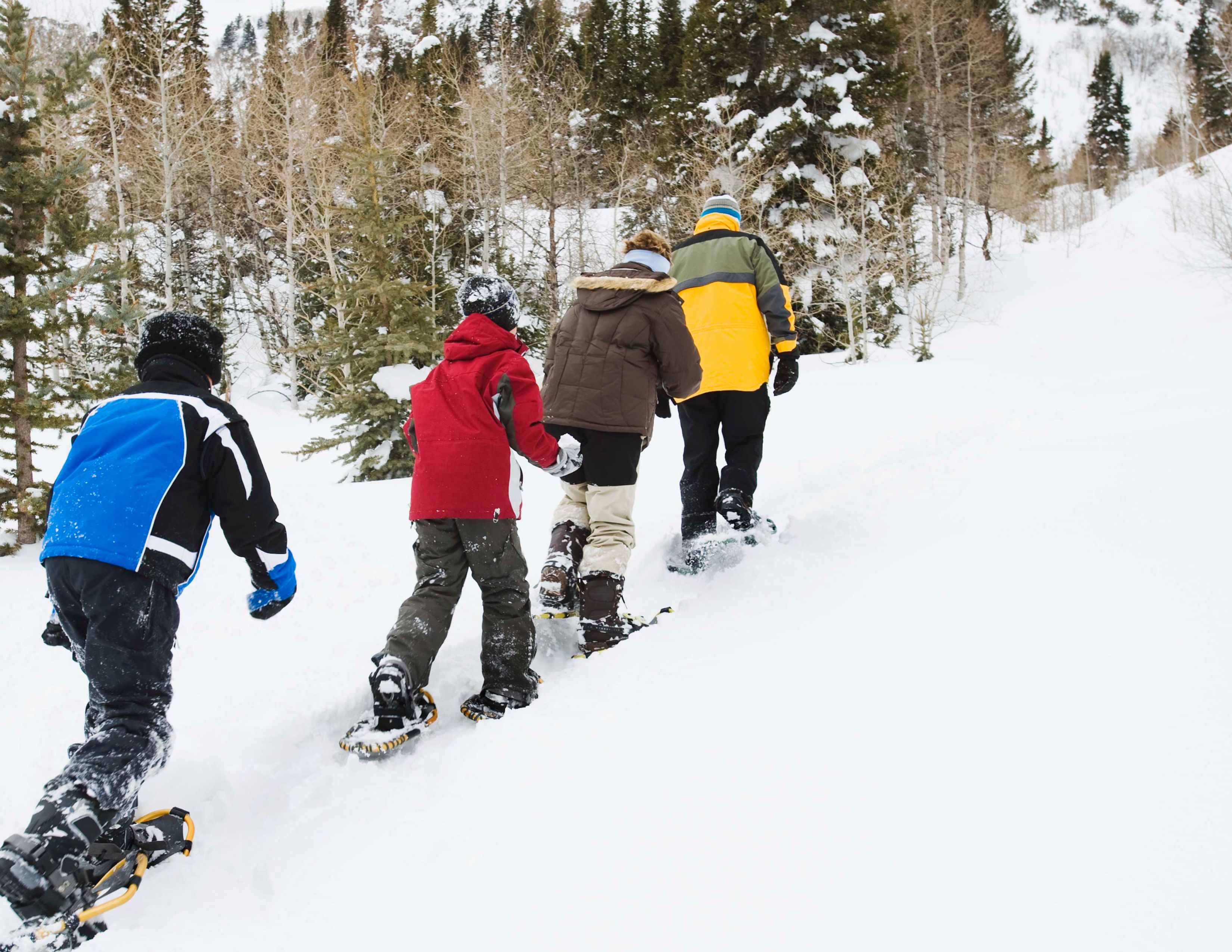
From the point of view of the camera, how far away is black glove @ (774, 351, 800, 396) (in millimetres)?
4133

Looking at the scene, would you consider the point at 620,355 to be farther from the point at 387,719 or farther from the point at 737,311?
the point at 387,719

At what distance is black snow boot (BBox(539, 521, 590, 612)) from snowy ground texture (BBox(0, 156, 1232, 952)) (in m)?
0.33

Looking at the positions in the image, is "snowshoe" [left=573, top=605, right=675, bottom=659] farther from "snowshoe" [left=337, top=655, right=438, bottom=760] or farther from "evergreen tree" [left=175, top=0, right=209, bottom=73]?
"evergreen tree" [left=175, top=0, right=209, bottom=73]

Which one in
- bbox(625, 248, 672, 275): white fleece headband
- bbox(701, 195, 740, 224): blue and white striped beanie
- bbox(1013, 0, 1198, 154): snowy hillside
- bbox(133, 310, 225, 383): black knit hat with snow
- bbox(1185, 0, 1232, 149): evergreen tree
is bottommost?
bbox(133, 310, 225, 383): black knit hat with snow

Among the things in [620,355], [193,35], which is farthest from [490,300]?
[193,35]

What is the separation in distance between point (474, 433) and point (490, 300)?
584mm

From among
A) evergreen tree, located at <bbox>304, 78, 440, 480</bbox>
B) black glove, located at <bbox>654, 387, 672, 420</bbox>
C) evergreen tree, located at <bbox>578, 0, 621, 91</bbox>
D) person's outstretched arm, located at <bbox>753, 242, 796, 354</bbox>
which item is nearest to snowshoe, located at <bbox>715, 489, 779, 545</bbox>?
black glove, located at <bbox>654, 387, 672, 420</bbox>

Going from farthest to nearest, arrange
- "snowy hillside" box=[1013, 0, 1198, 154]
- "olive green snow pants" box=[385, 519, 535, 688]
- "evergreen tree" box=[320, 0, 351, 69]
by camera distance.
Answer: "snowy hillside" box=[1013, 0, 1198, 154], "evergreen tree" box=[320, 0, 351, 69], "olive green snow pants" box=[385, 519, 535, 688]

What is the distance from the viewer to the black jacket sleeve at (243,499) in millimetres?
2324

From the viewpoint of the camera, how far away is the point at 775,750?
2.06m

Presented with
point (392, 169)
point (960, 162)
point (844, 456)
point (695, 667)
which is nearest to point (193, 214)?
point (392, 169)

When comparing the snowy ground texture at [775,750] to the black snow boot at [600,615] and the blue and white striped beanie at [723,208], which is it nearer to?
the black snow boot at [600,615]

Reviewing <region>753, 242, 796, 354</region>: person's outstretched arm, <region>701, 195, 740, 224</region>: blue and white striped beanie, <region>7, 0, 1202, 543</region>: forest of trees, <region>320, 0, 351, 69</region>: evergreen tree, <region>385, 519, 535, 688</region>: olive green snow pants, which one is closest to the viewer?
<region>385, 519, 535, 688</region>: olive green snow pants

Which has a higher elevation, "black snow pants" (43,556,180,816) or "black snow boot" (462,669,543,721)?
"black snow pants" (43,556,180,816)
